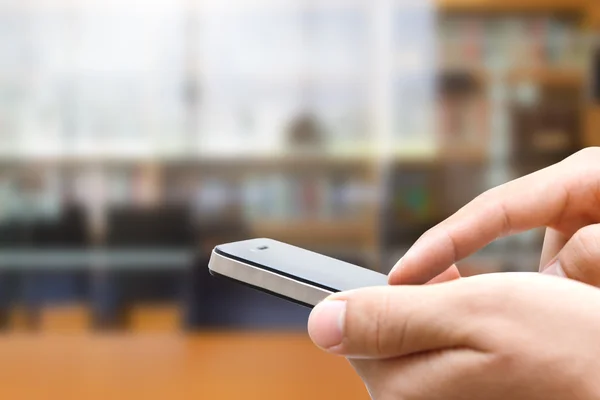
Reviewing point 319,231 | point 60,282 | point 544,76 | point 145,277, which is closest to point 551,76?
point 544,76

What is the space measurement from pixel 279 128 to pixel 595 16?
101 centimetres

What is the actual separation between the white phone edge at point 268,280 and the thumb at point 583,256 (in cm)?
18

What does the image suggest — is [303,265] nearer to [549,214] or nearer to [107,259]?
[549,214]

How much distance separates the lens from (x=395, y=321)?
263 millimetres

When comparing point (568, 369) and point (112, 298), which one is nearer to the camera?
point (568, 369)

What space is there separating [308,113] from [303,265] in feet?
4.96

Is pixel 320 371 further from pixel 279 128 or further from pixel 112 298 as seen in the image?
pixel 112 298

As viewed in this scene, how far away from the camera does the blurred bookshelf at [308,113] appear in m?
1.83

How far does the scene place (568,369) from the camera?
239 millimetres

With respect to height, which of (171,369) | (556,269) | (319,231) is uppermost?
(556,269)

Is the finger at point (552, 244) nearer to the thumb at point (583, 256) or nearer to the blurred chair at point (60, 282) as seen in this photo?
the thumb at point (583, 256)

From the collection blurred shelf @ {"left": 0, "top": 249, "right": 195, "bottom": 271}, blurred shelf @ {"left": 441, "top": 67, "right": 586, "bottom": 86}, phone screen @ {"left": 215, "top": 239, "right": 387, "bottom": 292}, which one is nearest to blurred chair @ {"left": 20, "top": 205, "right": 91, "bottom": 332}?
blurred shelf @ {"left": 0, "top": 249, "right": 195, "bottom": 271}

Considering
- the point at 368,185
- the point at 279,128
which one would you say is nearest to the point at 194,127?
the point at 279,128

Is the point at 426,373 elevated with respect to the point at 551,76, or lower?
lower
